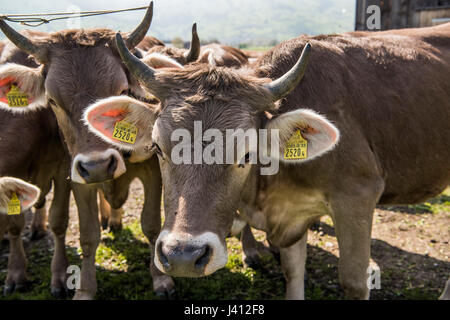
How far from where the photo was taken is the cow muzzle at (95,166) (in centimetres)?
351

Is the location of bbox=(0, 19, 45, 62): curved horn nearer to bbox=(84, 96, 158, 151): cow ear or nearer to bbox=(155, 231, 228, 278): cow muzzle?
bbox=(84, 96, 158, 151): cow ear

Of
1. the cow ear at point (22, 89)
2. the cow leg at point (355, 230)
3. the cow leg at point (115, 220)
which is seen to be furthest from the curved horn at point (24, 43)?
the cow leg at point (355, 230)

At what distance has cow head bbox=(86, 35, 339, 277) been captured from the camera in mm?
2445

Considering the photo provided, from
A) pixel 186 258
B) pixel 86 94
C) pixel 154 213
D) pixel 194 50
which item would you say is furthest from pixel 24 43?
pixel 186 258

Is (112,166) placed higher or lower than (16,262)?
higher

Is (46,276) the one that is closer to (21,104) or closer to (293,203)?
(21,104)

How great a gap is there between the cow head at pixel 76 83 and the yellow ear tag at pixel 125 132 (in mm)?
358

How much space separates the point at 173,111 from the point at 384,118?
203 cm

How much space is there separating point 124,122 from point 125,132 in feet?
0.27

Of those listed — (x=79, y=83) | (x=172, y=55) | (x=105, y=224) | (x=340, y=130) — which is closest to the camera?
(x=340, y=130)

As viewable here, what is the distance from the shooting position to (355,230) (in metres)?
3.41

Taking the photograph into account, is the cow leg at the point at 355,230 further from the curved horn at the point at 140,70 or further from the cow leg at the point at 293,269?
the curved horn at the point at 140,70

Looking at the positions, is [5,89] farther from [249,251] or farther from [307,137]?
[249,251]

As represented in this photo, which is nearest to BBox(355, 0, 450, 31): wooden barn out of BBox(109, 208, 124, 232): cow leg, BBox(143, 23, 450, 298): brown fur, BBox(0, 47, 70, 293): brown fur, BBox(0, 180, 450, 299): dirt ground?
BBox(0, 180, 450, 299): dirt ground
